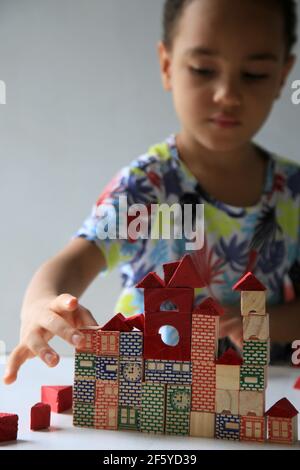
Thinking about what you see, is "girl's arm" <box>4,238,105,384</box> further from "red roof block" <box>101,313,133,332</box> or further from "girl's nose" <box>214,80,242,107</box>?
"girl's nose" <box>214,80,242,107</box>

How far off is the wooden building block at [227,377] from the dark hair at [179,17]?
1.71ft

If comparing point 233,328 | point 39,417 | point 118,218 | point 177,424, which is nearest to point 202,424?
point 177,424

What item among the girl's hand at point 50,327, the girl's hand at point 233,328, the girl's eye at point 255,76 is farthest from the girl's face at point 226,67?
the girl's hand at point 50,327

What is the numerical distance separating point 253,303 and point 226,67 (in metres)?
0.42

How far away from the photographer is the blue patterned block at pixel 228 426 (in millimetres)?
500

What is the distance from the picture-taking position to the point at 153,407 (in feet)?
1.68

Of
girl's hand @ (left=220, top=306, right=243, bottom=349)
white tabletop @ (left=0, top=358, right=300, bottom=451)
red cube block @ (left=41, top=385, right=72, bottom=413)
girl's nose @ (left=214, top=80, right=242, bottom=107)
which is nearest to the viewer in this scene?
white tabletop @ (left=0, top=358, right=300, bottom=451)

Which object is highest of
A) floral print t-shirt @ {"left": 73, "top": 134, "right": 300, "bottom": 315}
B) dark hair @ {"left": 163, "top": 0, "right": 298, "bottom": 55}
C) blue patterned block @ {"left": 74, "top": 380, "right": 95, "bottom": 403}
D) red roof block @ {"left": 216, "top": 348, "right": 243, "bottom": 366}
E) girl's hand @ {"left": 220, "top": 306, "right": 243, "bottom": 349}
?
dark hair @ {"left": 163, "top": 0, "right": 298, "bottom": 55}

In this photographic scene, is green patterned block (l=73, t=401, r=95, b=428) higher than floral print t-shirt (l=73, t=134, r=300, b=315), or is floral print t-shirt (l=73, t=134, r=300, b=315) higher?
floral print t-shirt (l=73, t=134, r=300, b=315)

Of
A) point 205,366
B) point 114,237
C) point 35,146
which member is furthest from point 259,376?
point 35,146

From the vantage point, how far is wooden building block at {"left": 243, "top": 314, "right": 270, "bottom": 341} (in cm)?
50

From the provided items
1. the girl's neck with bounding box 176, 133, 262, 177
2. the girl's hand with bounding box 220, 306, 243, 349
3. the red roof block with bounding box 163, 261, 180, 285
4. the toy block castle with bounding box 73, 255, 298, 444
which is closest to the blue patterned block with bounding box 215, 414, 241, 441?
the toy block castle with bounding box 73, 255, 298, 444

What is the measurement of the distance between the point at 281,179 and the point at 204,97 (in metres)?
0.17

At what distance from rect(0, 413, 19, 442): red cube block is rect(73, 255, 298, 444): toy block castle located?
0.06 metres
